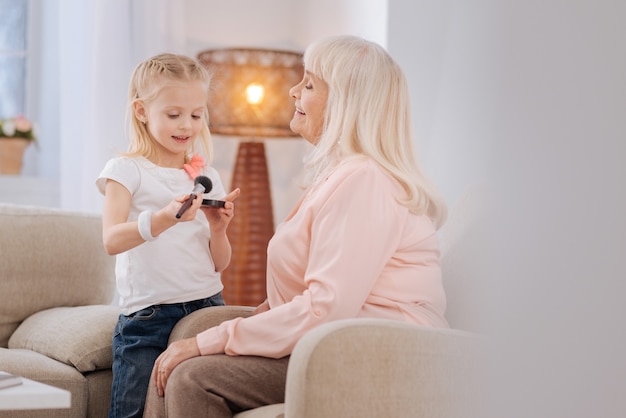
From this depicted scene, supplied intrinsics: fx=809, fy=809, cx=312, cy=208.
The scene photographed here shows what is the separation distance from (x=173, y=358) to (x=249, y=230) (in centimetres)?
186

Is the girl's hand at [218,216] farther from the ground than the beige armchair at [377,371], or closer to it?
farther from the ground

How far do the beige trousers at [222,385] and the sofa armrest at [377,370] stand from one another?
0.75ft

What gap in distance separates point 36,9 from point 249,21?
38.5 inches

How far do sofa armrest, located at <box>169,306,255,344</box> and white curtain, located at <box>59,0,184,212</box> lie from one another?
1.67 m

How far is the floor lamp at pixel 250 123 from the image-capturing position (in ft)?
10.4

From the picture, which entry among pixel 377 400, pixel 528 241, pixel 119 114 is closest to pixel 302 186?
pixel 377 400

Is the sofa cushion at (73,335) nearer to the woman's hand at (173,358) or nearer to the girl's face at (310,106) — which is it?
the woman's hand at (173,358)

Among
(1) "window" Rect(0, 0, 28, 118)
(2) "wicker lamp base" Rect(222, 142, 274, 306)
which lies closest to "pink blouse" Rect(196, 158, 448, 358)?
(2) "wicker lamp base" Rect(222, 142, 274, 306)

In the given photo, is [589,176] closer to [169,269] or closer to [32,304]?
[169,269]

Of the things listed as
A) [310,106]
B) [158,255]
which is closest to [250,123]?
[158,255]

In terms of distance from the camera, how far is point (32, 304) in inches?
84.4

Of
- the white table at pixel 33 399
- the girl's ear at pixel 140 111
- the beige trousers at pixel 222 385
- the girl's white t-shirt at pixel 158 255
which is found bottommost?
the beige trousers at pixel 222 385

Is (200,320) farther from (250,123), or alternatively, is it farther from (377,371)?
(250,123)

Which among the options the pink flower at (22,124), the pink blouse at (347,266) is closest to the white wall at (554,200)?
the pink blouse at (347,266)
